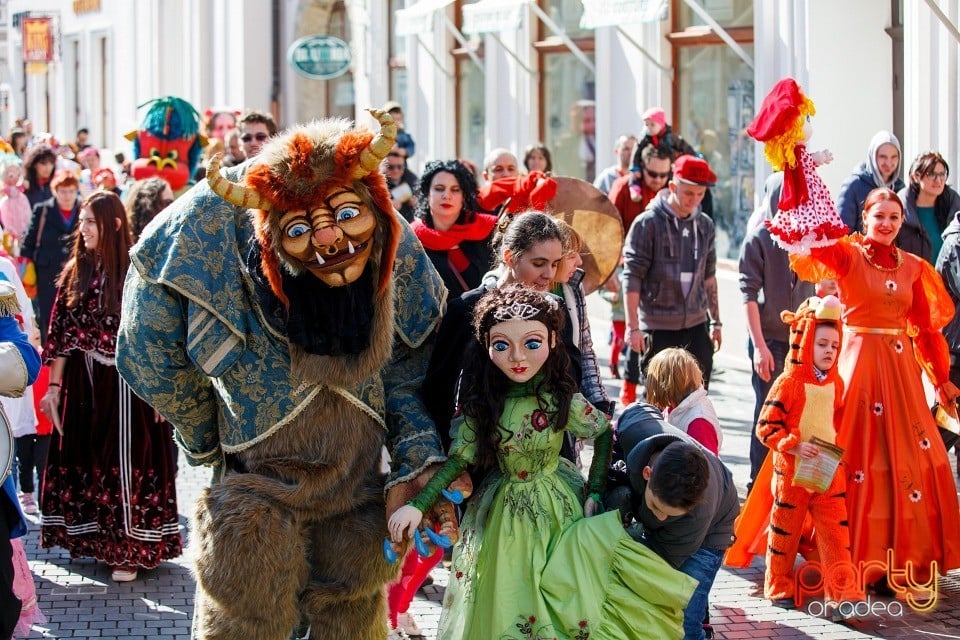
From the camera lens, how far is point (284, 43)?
27281mm

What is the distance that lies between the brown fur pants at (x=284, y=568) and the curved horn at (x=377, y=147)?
0.91m

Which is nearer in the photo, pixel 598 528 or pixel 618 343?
pixel 598 528

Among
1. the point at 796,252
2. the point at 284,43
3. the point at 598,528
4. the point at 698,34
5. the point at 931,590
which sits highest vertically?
the point at 284,43

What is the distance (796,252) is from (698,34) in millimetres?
8095

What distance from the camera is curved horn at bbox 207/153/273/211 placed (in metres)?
3.98

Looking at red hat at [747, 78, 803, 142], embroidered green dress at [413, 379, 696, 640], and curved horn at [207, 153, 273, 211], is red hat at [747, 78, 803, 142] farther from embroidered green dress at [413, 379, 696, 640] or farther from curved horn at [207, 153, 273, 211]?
curved horn at [207, 153, 273, 211]

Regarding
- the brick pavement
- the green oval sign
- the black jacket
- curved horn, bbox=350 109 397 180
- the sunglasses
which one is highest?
the green oval sign

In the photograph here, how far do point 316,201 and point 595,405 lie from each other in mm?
1287

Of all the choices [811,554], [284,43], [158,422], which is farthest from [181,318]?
[284,43]

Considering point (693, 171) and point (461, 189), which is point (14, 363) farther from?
point (693, 171)

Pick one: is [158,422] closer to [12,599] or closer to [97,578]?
[97,578]

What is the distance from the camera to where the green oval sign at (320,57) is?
21.8m

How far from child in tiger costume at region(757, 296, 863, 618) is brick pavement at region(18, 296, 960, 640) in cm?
17

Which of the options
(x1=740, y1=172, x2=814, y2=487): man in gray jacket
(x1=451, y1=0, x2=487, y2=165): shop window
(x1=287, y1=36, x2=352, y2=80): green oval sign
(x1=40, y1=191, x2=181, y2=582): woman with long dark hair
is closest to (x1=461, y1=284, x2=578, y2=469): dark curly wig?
(x1=40, y1=191, x2=181, y2=582): woman with long dark hair
